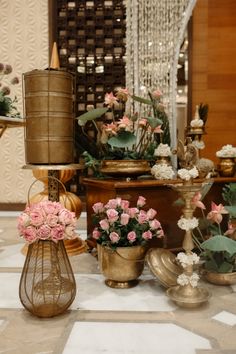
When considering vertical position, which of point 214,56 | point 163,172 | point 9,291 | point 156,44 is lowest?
point 9,291

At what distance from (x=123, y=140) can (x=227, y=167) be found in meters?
0.89

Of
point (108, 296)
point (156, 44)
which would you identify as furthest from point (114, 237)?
point (156, 44)

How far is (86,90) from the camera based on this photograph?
476cm

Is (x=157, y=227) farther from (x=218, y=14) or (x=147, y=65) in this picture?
(x=218, y=14)

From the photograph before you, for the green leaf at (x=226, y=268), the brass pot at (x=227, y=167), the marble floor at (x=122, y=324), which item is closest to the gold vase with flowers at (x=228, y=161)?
the brass pot at (x=227, y=167)

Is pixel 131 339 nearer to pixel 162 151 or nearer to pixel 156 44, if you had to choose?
pixel 162 151

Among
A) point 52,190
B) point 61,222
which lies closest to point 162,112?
point 52,190

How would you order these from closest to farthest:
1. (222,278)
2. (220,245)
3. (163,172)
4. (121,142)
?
1. (220,245)
2. (222,278)
3. (121,142)
4. (163,172)

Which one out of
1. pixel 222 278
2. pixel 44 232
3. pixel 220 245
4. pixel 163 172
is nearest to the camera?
pixel 44 232

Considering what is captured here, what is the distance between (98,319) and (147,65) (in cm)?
239

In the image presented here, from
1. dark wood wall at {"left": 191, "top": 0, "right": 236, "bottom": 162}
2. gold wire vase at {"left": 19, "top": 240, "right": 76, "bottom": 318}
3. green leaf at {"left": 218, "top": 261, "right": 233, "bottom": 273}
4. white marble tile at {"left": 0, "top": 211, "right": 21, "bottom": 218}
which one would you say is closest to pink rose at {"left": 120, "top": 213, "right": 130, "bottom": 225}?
gold wire vase at {"left": 19, "top": 240, "right": 76, "bottom": 318}

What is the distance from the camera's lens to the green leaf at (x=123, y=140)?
253 cm

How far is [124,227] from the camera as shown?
7.15ft

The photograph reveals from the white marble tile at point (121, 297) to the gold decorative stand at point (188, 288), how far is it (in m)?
0.06
